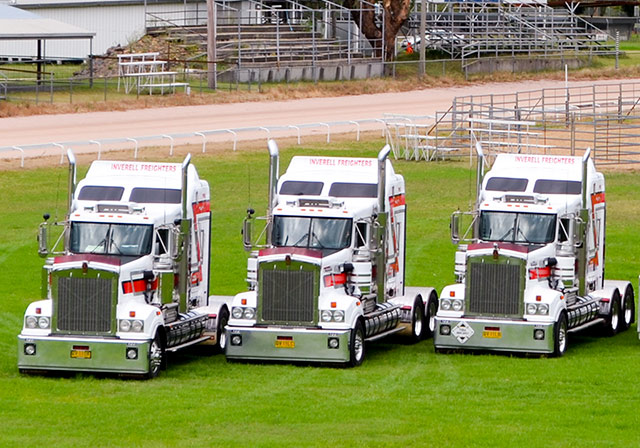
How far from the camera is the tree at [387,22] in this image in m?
84.1

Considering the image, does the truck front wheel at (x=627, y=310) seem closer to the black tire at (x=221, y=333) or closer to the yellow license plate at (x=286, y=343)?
the yellow license plate at (x=286, y=343)

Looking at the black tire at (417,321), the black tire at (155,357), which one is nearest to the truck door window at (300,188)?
the black tire at (417,321)

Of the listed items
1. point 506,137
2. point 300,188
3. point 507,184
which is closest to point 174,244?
point 300,188

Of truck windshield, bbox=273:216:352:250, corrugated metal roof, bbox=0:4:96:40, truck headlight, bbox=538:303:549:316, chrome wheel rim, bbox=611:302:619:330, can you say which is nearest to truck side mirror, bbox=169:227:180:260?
truck windshield, bbox=273:216:352:250

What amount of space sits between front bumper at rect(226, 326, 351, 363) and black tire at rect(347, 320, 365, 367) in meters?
0.10

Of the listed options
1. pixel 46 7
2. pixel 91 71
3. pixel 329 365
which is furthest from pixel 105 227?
pixel 46 7

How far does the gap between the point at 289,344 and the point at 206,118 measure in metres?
39.9

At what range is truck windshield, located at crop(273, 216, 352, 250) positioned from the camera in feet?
74.8

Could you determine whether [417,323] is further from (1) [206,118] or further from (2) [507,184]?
(1) [206,118]

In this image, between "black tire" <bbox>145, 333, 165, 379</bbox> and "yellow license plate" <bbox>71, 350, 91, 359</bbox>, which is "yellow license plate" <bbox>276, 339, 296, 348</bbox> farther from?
"yellow license plate" <bbox>71, 350, 91, 359</bbox>

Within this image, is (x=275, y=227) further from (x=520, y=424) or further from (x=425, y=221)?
(x=425, y=221)

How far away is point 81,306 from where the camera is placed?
68.6 ft

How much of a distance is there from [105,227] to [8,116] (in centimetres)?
3824

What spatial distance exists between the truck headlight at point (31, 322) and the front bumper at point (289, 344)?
293cm
